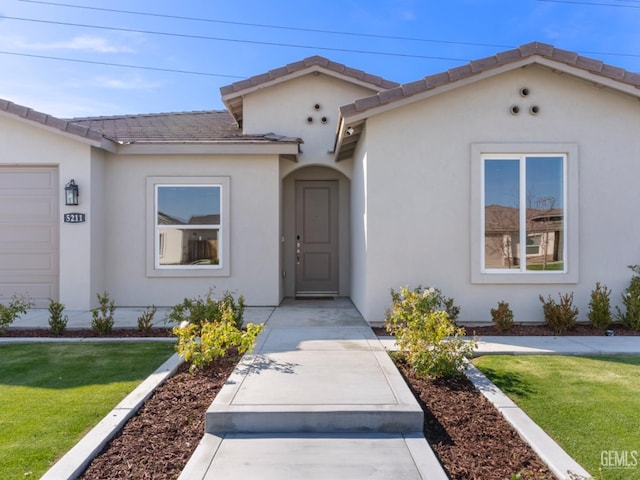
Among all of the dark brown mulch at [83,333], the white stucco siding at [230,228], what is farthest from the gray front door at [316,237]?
the dark brown mulch at [83,333]

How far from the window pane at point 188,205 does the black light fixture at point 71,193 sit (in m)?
1.60

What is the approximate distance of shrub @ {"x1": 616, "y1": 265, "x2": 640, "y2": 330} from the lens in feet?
23.4

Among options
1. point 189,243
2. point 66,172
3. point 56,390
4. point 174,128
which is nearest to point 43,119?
point 66,172

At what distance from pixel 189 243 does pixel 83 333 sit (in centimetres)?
312

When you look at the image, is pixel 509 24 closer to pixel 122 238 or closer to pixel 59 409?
pixel 122 238

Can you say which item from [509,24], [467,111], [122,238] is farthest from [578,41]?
A: [122,238]

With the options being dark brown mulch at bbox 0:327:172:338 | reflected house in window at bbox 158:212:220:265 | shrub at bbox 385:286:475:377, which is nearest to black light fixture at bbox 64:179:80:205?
reflected house in window at bbox 158:212:220:265

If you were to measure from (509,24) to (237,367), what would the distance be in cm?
1849

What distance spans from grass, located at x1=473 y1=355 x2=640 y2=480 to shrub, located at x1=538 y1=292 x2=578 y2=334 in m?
1.29

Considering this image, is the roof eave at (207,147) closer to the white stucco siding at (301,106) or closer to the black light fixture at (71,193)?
the black light fixture at (71,193)

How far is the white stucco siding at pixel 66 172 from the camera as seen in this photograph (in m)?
9.01

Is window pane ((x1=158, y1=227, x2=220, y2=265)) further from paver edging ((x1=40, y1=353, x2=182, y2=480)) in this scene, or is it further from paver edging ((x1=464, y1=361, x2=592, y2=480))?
paver edging ((x1=464, y1=361, x2=592, y2=480))

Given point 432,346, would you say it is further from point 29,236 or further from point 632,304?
point 29,236

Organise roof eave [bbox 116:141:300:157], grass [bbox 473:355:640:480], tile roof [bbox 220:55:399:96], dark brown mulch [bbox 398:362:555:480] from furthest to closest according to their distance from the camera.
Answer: tile roof [bbox 220:55:399:96] < roof eave [bbox 116:141:300:157] < grass [bbox 473:355:640:480] < dark brown mulch [bbox 398:362:555:480]
